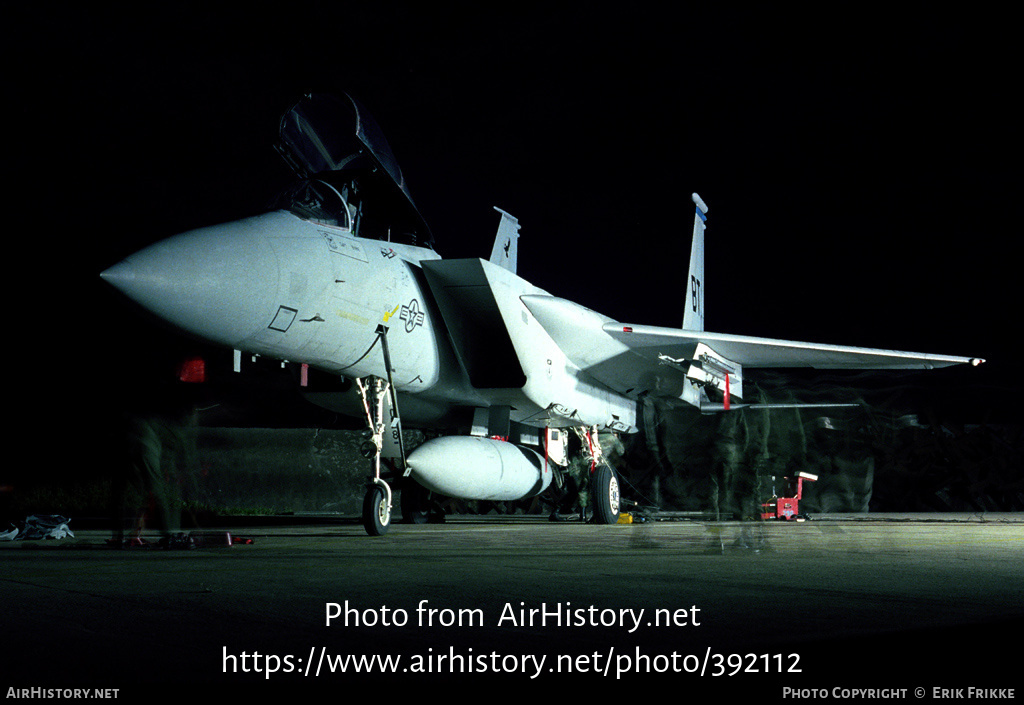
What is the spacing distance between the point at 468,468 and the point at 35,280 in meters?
4.31

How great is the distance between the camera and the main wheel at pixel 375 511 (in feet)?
25.6

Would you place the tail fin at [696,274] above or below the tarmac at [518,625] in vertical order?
above

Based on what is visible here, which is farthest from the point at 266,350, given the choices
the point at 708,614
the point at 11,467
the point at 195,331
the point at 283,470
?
the point at 283,470

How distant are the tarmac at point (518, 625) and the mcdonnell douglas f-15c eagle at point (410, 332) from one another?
2033mm

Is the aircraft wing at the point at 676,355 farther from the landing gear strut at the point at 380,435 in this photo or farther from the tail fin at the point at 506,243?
the tail fin at the point at 506,243

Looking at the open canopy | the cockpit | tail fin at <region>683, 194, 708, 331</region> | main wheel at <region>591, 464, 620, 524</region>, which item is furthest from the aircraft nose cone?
tail fin at <region>683, 194, 708, 331</region>

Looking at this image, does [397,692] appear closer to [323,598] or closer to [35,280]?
[323,598]

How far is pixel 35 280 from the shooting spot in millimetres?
7832

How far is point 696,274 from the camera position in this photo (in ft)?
51.1

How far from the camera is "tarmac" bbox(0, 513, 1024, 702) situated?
2.04m

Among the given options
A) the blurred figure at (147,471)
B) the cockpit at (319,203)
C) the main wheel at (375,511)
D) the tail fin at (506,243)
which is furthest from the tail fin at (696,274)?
the blurred figure at (147,471)


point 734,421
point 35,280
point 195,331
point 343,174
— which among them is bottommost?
point 734,421

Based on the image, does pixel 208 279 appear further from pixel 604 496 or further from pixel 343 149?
pixel 604 496

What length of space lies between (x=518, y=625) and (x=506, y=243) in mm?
12974
